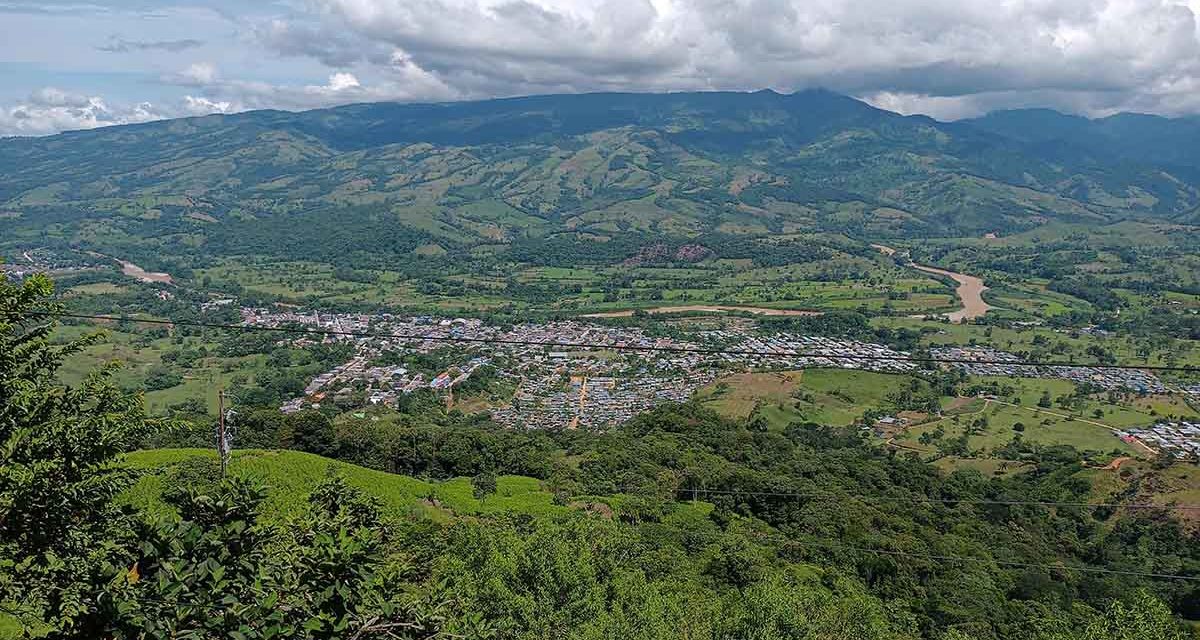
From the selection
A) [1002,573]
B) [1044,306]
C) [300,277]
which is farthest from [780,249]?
[1002,573]

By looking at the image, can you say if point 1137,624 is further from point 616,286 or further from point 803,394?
point 616,286

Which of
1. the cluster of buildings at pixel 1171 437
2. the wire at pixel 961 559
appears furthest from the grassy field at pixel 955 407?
the wire at pixel 961 559

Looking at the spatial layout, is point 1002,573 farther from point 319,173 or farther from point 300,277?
point 319,173

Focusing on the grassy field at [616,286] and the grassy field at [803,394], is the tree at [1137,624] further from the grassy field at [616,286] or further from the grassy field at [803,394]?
the grassy field at [616,286]

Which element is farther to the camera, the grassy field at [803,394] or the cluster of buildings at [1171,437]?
the grassy field at [803,394]

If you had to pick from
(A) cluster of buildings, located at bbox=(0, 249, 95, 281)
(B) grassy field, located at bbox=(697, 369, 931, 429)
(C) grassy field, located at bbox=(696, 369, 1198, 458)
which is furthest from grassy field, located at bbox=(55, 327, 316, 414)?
(A) cluster of buildings, located at bbox=(0, 249, 95, 281)

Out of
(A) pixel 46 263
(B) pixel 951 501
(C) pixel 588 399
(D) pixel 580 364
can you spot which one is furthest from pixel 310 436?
(A) pixel 46 263
